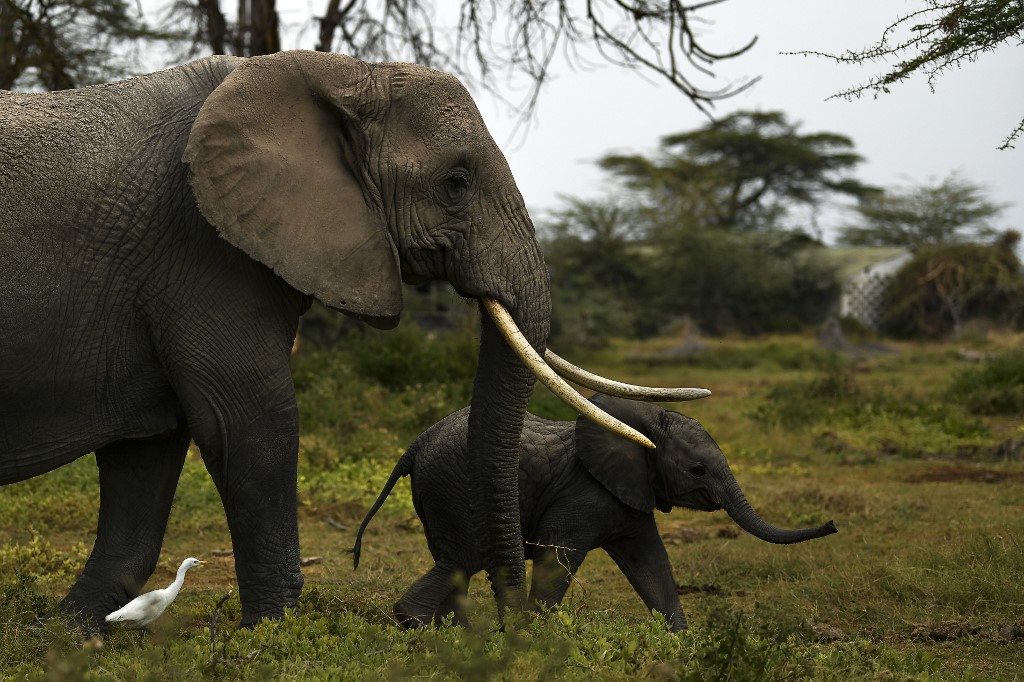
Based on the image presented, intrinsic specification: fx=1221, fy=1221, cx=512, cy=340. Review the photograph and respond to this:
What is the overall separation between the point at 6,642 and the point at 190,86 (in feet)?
6.97

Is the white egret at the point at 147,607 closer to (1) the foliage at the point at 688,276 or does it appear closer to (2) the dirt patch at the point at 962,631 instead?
(2) the dirt patch at the point at 962,631

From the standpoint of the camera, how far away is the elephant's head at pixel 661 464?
5402 mm

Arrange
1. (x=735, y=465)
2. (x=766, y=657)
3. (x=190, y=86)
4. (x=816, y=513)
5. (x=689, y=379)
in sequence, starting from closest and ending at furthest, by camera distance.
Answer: (x=766, y=657), (x=190, y=86), (x=816, y=513), (x=735, y=465), (x=689, y=379)

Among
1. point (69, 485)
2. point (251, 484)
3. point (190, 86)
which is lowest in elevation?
point (69, 485)

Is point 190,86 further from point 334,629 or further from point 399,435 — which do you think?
point 399,435

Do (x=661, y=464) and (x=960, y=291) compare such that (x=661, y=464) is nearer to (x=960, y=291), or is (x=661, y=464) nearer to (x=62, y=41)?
(x=62, y=41)

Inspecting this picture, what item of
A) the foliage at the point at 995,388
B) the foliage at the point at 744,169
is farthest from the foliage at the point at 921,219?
the foliage at the point at 995,388

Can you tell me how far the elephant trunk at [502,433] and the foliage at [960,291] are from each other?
2647 centimetres

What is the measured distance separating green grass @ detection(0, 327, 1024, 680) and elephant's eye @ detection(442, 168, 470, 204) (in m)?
1.49

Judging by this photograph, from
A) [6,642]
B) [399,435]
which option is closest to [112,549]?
[6,642]

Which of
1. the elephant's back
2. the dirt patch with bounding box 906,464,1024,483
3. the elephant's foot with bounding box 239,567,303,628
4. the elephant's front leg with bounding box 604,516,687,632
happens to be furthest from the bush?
the elephant's foot with bounding box 239,567,303,628

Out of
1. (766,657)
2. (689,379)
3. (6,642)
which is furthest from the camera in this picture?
(689,379)

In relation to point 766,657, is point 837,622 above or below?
below

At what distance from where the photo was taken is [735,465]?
10227 mm
